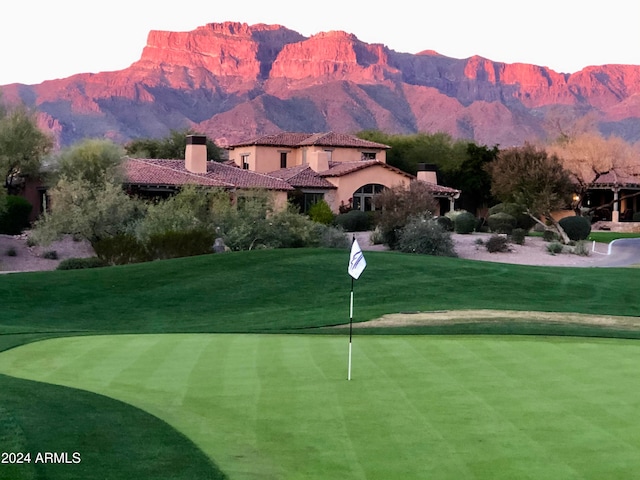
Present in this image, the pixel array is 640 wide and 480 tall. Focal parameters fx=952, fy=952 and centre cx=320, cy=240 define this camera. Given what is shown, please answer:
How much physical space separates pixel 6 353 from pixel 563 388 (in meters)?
8.98

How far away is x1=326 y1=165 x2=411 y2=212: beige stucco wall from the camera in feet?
207

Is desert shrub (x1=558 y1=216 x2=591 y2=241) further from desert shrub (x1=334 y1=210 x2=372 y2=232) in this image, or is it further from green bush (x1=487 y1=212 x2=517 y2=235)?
desert shrub (x1=334 y1=210 x2=372 y2=232)

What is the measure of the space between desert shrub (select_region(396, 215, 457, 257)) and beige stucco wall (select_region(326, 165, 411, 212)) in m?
17.4

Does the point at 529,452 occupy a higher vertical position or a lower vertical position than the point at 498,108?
lower

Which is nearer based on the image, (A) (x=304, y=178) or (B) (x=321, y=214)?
(B) (x=321, y=214)

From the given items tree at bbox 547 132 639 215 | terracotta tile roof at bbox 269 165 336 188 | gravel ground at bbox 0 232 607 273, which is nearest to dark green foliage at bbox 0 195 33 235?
gravel ground at bbox 0 232 607 273

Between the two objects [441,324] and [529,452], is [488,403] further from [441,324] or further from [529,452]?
[441,324]

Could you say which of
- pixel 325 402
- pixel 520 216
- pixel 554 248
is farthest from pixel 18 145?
pixel 325 402

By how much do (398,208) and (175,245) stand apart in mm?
13710

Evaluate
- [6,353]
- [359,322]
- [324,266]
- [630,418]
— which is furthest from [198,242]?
[630,418]

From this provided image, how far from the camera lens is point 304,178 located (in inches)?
2514

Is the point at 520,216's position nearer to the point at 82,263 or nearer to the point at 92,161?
the point at 92,161

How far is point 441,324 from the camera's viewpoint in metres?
20.9

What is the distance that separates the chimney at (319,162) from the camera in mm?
67125
